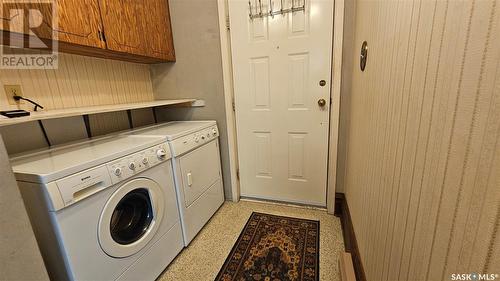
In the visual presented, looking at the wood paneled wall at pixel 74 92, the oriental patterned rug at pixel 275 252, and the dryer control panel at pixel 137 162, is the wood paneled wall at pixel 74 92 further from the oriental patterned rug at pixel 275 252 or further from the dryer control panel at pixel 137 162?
the oriental patterned rug at pixel 275 252

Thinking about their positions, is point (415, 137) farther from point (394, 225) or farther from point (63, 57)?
point (63, 57)

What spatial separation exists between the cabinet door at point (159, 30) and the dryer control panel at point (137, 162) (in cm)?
93

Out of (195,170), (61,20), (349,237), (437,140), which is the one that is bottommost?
(349,237)

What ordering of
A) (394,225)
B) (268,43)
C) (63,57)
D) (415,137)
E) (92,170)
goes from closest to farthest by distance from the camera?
(415,137), (394,225), (92,170), (63,57), (268,43)

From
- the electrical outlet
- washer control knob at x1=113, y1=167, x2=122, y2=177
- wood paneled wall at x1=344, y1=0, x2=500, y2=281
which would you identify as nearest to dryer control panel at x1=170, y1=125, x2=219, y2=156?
washer control knob at x1=113, y1=167, x2=122, y2=177

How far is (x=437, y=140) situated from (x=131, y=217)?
1.49 metres

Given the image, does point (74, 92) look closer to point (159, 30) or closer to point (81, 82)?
point (81, 82)

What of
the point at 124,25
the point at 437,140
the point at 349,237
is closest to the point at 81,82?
the point at 124,25

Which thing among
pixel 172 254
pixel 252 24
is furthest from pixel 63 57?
pixel 172 254

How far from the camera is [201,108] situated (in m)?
2.13

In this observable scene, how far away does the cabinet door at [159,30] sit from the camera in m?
1.77

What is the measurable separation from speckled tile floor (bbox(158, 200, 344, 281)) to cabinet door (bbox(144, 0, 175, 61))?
158 centimetres

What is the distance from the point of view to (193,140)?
5.49ft

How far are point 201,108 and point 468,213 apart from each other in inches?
79.2
